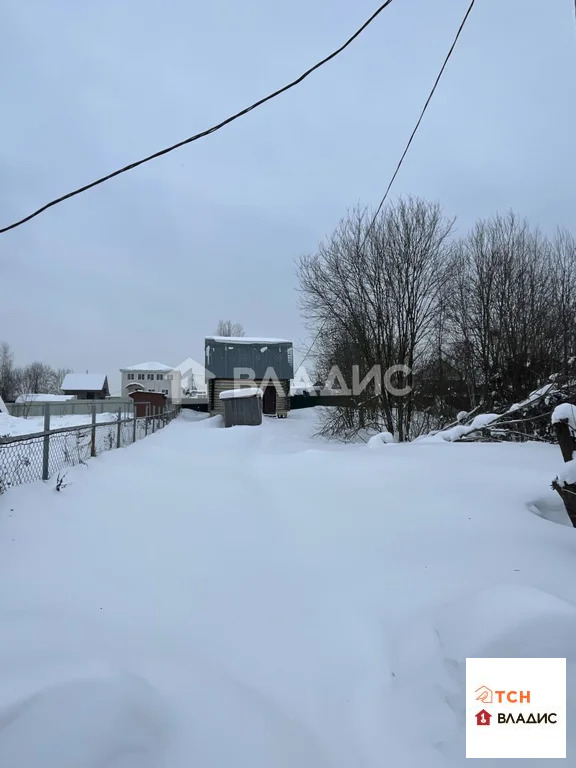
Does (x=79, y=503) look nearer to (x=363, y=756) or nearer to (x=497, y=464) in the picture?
(x=363, y=756)

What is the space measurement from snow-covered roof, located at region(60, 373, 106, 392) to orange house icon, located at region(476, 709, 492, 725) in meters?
60.2

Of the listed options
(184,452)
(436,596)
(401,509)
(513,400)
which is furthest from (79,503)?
(513,400)

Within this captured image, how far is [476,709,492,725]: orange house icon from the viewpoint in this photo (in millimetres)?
1840

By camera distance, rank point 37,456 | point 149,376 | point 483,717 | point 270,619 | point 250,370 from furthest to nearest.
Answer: point 149,376 → point 250,370 → point 37,456 → point 270,619 → point 483,717

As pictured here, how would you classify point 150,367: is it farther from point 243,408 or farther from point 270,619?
point 270,619

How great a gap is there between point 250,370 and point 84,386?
120 feet

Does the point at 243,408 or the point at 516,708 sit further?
the point at 243,408

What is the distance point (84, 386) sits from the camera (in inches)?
2243

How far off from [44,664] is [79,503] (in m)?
2.85

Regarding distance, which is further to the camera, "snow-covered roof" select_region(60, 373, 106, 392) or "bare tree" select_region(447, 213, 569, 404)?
"snow-covered roof" select_region(60, 373, 106, 392)

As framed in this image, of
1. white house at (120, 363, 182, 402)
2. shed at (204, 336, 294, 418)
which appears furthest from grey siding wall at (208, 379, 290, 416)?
white house at (120, 363, 182, 402)

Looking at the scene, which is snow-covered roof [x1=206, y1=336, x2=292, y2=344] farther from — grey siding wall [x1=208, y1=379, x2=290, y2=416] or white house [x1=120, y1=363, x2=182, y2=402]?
white house [x1=120, y1=363, x2=182, y2=402]

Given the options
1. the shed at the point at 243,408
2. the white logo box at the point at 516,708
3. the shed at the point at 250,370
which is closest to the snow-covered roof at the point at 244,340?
the shed at the point at 250,370

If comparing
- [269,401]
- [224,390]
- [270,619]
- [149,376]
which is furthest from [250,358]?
[270,619]
